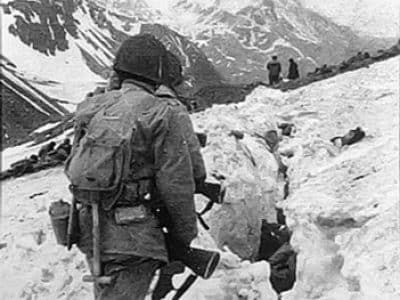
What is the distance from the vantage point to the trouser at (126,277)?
388cm

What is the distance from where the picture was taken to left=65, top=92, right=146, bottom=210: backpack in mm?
3756

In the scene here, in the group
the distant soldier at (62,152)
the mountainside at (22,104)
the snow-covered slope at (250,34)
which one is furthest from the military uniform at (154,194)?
the snow-covered slope at (250,34)

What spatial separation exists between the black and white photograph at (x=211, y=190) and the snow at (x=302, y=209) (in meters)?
0.02

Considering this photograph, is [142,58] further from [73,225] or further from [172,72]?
[73,225]

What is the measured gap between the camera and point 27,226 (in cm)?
771

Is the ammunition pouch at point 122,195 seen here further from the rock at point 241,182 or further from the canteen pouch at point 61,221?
the rock at point 241,182

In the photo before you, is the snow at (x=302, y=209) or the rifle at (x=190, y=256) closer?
the rifle at (x=190, y=256)

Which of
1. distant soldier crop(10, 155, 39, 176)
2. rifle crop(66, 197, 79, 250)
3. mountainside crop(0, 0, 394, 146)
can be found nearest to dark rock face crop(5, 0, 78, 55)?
mountainside crop(0, 0, 394, 146)

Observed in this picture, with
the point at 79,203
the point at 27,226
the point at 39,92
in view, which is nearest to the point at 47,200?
the point at 27,226

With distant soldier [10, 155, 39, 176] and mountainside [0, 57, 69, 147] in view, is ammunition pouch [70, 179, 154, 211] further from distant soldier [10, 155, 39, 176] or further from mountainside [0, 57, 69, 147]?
mountainside [0, 57, 69, 147]

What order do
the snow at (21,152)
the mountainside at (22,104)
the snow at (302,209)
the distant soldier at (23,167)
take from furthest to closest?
the mountainside at (22,104), the snow at (21,152), the distant soldier at (23,167), the snow at (302,209)

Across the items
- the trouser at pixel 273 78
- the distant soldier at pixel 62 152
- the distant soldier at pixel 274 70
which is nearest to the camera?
the distant soldier at pixel 62 152

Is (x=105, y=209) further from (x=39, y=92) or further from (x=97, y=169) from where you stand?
(x=39, y=92)

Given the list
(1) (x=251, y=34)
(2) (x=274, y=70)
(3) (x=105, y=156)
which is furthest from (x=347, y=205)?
(1) (x=251, y=34)
